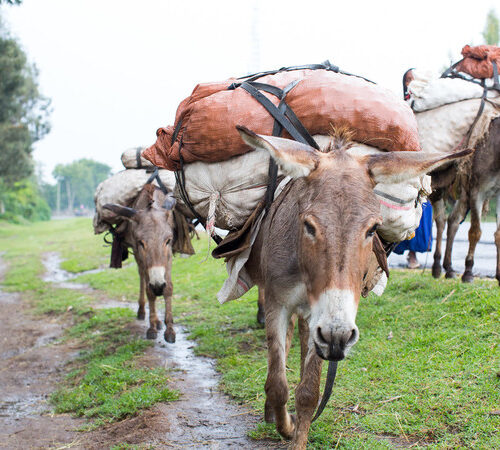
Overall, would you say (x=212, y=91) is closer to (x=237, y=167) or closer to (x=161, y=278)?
(x=237, y=167)

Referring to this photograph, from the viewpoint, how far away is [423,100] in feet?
20.4

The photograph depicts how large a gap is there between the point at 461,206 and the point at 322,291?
17.3ft

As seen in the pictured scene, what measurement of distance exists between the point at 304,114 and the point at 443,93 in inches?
134

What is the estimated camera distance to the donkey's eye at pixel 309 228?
2598 mm

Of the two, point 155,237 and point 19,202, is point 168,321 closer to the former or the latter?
point 155,237

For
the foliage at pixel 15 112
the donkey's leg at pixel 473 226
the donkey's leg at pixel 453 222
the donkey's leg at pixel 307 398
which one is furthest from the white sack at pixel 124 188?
the foliage at pixel 15 112

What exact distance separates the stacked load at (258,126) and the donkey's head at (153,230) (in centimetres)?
226

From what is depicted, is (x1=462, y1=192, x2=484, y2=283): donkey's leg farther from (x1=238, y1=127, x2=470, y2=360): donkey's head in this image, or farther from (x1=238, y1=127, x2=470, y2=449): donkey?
(x1=238, y1=127, x2=470, y2=360): donkey's head

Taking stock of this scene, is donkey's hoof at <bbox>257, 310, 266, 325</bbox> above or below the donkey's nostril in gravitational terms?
below

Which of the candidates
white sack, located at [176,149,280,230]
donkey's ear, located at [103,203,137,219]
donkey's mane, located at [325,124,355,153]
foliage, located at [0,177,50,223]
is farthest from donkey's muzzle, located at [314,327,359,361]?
foliage, located at [0,177,50,223]

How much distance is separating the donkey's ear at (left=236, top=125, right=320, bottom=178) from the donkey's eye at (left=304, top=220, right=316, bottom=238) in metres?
0.31

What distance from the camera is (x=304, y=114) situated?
3.58 m

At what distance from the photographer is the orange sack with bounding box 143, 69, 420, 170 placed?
3.46 meters

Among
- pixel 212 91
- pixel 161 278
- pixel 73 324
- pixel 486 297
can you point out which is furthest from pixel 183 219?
pixel 486 297
